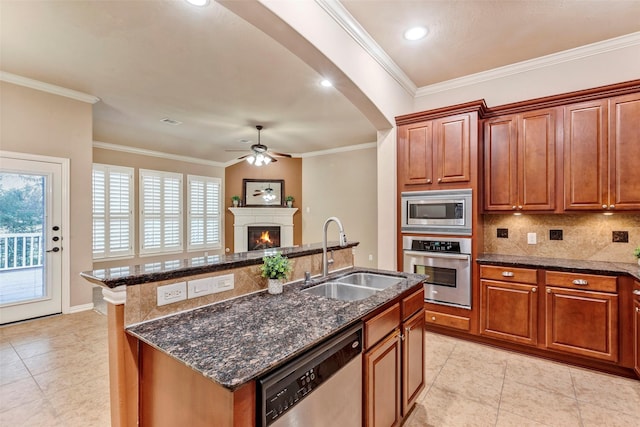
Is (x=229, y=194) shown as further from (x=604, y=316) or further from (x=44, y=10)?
(x=604, y=316)

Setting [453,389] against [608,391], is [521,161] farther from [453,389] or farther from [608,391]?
[453,389]

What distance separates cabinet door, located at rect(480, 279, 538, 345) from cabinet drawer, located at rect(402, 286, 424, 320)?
4.42 ft

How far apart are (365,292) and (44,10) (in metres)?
3.44

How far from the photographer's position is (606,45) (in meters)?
3.02

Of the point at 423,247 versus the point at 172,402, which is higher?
the point at 423,247

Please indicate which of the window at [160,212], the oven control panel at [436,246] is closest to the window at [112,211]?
the window at [160,212]

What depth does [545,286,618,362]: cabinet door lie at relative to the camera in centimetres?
254

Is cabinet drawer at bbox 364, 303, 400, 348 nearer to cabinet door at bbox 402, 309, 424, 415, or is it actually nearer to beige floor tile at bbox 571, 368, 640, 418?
cabinet door at bbox 402, 309, 424, 415

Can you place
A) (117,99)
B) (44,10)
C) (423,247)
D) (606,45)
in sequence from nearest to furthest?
(44,10) → (606,45) → (423,247) → (117,99)

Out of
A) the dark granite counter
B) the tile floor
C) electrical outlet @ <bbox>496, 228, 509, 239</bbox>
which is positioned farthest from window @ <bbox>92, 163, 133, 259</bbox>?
electrical outlet @ <bbox>496, 228, 509, 239</bbox>

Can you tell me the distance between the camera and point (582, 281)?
264 cm

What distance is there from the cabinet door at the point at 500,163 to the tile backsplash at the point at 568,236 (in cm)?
38

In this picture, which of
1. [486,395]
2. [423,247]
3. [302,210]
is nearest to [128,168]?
[302,210]

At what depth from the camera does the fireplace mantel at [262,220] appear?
7.76m
